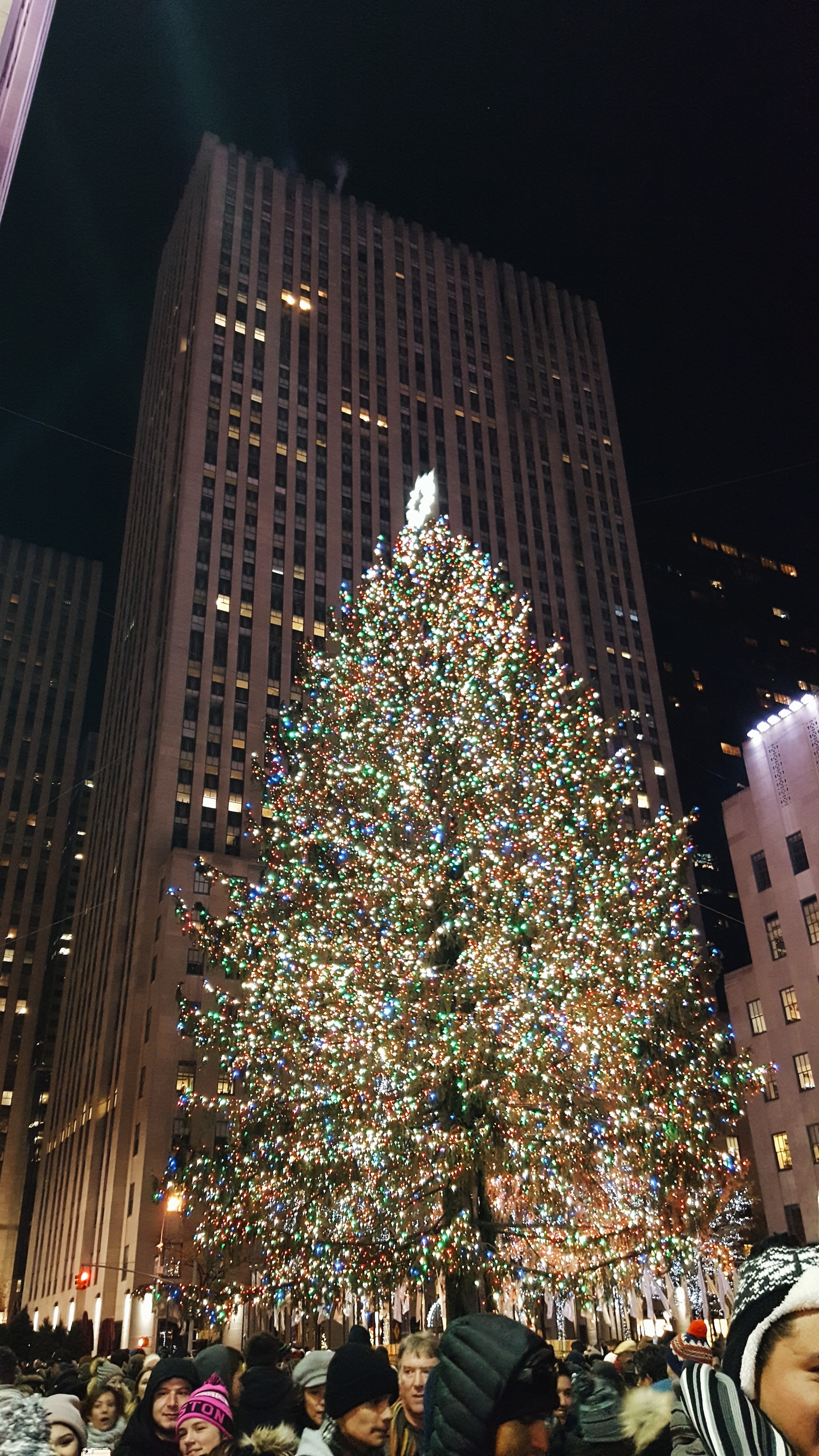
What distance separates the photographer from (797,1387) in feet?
6.55

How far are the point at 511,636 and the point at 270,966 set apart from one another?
8.82 metres

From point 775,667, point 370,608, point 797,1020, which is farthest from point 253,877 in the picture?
point 775,667

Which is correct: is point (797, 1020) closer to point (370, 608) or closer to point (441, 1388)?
Result: point (370, 608)

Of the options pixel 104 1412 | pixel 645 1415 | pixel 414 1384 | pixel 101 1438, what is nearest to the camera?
pixel 645 1415

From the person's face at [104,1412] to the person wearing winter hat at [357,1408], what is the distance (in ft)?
14.5

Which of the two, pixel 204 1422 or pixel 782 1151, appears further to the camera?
pixel 782 1151

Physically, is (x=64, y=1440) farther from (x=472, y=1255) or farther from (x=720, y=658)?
(x=720, y=658)

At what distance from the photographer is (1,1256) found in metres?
84.5

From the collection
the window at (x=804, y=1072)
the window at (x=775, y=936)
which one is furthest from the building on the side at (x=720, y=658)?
the window at (x=804, y=1072)

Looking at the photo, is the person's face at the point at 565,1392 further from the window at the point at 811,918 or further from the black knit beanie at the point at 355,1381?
the window at the point at 811,918

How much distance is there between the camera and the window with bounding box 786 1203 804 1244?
3112 cm

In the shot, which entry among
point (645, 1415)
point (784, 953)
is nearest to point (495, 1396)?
point (645, 1415)

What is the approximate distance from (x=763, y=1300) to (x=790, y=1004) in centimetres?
→ 3514

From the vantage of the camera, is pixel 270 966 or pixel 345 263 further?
pixel 345 263
